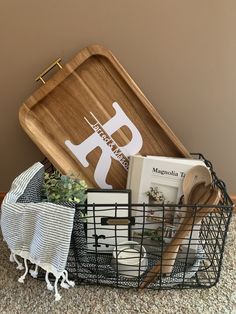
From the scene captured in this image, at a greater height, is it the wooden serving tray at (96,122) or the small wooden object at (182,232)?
the wooden serving tray at (96,122)

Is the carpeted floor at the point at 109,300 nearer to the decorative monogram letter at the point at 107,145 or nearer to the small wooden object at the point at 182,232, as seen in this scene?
the small wooden object at the point at 182,232

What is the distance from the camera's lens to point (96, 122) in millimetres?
1012

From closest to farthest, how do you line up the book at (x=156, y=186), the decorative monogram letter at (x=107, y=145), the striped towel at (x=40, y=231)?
1. the striped towel at (x=40, y=231)
2. the book at (x=156, y=186)
3. the decorative monogram letter at (x=107, y=145)

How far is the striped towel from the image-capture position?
0.74 m

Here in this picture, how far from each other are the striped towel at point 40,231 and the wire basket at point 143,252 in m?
0.05

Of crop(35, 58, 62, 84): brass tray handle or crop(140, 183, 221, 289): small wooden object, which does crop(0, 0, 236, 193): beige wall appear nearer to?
crop(35, 58, 62, 84): brass tray handle

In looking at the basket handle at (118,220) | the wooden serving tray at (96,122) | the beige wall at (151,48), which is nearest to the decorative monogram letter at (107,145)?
the wooden serving tray at (96,122)

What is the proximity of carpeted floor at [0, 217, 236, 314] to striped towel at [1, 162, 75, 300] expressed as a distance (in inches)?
1.5

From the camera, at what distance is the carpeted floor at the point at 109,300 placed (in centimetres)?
78

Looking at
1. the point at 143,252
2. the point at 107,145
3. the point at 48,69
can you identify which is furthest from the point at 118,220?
the point at 48,69

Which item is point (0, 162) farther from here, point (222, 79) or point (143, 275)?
point (222, 79)

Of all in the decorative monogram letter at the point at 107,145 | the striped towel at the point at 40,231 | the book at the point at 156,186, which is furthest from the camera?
the decorative monogram letter at the point at 107,145

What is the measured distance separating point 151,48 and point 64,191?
1.53ft

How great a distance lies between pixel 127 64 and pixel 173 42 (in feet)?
0.45
